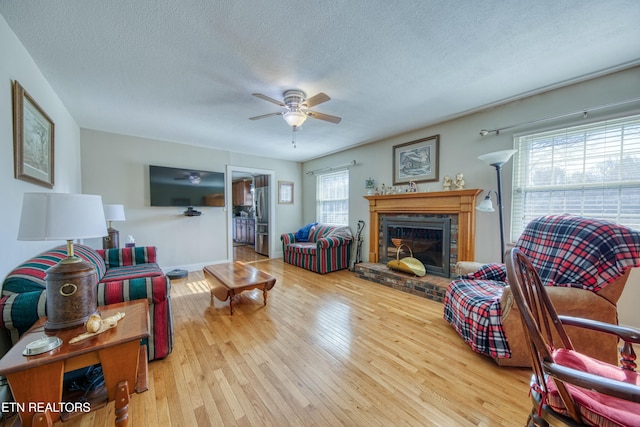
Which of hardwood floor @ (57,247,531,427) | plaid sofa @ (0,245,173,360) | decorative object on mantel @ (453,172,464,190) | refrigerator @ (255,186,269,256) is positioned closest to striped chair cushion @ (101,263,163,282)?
plaid sofa @ (0,245,173,360)

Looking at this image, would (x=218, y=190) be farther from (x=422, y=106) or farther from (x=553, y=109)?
(x=553, y=109)

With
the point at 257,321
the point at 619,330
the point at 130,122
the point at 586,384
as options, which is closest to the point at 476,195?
the point at 619,330

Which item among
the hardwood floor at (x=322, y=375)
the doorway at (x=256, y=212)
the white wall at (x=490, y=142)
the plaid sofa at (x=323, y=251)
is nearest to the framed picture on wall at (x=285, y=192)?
the doorway at (x=256, y=212)

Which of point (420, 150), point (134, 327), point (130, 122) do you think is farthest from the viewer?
point (420, 150)

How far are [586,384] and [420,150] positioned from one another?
3337 mm

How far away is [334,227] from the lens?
4.72m

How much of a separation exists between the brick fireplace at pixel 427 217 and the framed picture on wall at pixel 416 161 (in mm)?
317

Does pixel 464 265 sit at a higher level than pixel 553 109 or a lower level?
lower

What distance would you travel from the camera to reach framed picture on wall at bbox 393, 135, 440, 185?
3.46m

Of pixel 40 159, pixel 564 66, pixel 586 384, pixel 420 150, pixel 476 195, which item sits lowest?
pixel 586 384

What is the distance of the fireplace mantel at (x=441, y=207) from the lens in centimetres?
304

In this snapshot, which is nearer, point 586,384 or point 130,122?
point 586,384

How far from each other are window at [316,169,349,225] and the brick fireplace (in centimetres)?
88

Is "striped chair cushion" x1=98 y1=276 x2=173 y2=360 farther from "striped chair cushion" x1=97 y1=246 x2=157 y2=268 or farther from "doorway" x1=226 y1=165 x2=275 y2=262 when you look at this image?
"doorway" x1=226 y1=165 x2=275 y2=262
